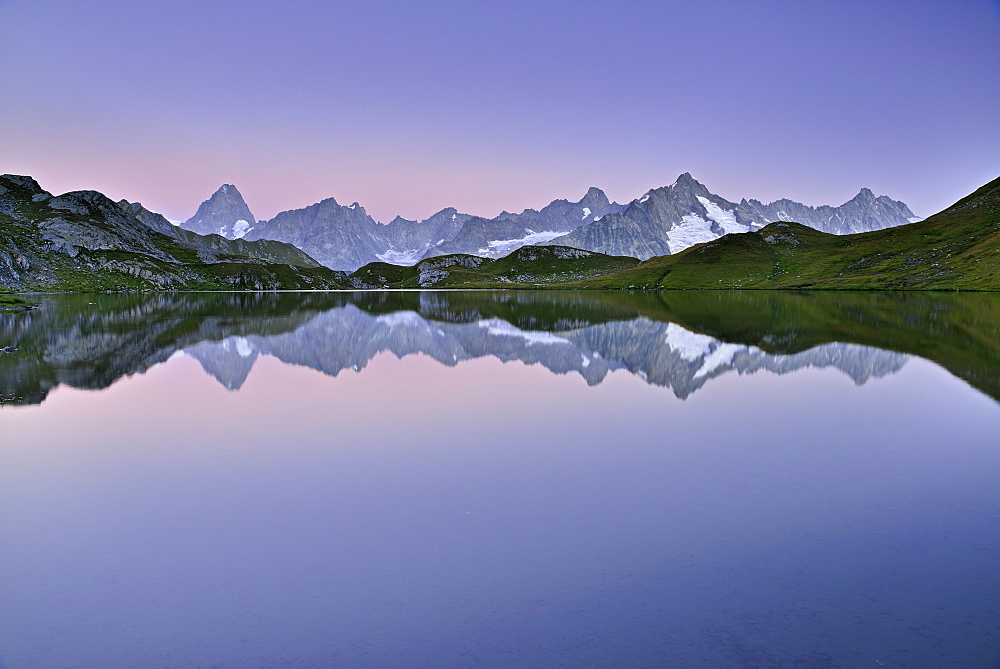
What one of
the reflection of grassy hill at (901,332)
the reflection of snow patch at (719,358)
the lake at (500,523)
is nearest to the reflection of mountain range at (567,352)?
the reflection of snow patch at (719,358)

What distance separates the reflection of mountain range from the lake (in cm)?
433

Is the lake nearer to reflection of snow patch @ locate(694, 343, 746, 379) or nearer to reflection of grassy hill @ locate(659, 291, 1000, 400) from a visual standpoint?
reflection of snow patch @ locate(694, 343, 746, 379)

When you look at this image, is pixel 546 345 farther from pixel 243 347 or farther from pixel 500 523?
pixel 500 523

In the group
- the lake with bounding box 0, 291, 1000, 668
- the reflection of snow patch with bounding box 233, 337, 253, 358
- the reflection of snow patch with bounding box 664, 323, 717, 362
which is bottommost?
the lake with bounding box 0, 291, 1000, 668

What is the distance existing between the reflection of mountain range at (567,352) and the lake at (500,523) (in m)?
4.33

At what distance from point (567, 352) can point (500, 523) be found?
3541 cm

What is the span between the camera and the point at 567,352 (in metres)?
49.1

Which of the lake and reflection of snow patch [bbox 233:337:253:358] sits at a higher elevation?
reflection of snow patch [bbox 233:337:253:358]

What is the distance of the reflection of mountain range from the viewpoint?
1505 inches

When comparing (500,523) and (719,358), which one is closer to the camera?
(500,523)

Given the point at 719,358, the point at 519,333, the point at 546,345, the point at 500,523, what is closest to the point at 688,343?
the point at 719,358

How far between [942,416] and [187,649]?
28.9 metres

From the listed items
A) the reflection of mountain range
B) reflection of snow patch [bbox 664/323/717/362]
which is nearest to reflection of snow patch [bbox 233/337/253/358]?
the reflection of mountain range

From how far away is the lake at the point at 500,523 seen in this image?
9.84 metres
